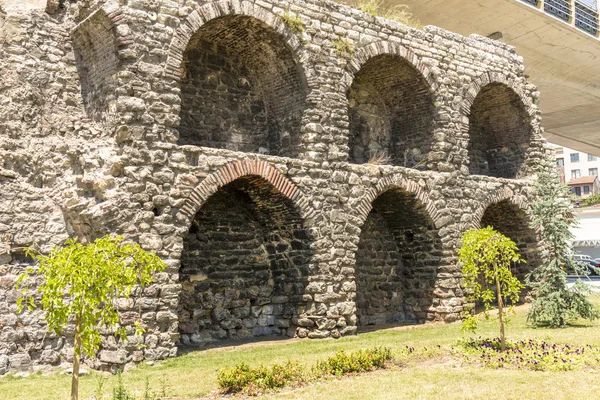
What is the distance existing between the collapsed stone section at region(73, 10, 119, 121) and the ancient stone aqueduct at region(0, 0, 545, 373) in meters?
0.04

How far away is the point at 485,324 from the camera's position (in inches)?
492

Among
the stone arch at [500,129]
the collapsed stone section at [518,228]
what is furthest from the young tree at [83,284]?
the stone arch at [500,129]

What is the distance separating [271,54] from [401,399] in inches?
305

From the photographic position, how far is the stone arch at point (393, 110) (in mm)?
13844

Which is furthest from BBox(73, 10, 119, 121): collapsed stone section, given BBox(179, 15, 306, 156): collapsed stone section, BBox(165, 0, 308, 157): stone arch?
BBox(179, 15, 306, 156): collapsed stone section

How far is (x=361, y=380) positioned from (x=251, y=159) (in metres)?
4.63

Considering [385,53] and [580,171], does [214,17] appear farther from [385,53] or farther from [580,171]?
[580,171]

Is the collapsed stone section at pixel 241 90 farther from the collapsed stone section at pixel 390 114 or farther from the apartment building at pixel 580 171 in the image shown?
the apartment building at pixel 580 171

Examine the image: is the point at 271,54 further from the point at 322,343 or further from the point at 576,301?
the point at 576,301

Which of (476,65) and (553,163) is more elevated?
(476,65)

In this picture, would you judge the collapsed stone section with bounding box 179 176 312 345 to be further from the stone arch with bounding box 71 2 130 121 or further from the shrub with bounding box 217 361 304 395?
the shrub with bounding box 217 361 304 395

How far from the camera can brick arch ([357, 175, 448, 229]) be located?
12.2 metres

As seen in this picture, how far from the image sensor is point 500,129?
17141 mm

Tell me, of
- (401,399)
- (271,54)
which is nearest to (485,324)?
(401,399)
